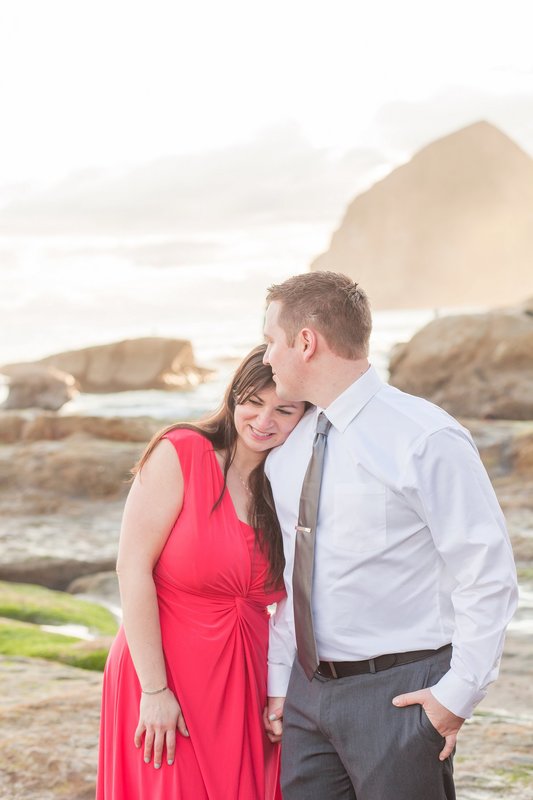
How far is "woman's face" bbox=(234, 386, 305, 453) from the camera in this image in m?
3.07

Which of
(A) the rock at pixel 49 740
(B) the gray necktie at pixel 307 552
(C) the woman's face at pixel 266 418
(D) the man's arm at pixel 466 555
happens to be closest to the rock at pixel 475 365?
(A) the rock at pixel 49 740

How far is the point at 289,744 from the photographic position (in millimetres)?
2904

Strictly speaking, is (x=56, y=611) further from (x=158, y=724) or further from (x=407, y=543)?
(x=407, y=543)

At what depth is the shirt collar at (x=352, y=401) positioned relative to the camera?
2.77 meters

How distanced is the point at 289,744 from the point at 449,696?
64 centimetres

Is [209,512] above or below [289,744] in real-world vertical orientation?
above

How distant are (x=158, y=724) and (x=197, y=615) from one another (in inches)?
14.2

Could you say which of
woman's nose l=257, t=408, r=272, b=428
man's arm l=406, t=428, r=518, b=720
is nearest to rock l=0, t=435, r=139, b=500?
woman's nose l=257, t=408, r=272, b=428

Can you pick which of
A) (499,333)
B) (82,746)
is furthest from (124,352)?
(82,746)

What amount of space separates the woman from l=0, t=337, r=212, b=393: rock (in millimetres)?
33085

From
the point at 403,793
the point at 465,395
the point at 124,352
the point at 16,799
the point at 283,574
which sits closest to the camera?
the point at 403,793

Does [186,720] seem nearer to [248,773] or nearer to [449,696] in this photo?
[248,773]

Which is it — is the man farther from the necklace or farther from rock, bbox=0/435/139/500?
rock, bbox=0/435/139/500

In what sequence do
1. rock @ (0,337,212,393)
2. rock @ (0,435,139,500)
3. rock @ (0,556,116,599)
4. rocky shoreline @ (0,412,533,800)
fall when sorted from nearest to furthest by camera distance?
rocky shoreline @ (0,412,533,800)
rock @ (0,556,116,599)
rock @ (0,435,139,500)
rock @ (0,337,212,393)
